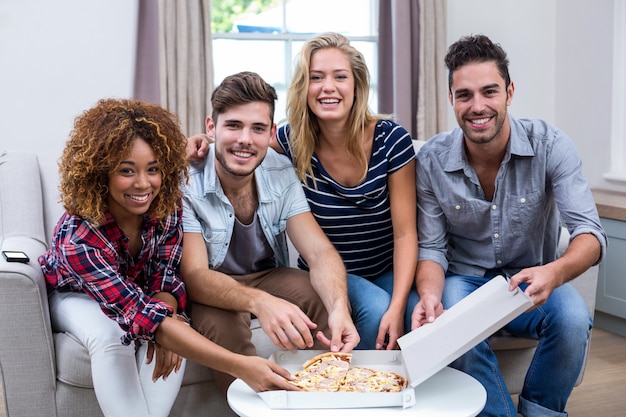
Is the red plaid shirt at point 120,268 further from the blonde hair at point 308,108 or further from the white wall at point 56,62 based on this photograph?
the white wall at point 56,62

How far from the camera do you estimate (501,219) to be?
216cm

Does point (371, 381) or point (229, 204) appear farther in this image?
point (229, 204)

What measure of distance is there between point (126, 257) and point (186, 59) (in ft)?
6.79

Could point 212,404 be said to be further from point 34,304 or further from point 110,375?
point 34,304

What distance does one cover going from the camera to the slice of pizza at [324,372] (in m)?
1.47

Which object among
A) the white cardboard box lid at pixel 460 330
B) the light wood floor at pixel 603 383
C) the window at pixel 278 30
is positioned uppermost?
the window at pixel 278 30

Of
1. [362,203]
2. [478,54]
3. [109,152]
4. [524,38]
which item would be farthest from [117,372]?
[524,38]

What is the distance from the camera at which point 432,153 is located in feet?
7.36

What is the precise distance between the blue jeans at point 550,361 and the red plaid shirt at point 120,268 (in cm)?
80

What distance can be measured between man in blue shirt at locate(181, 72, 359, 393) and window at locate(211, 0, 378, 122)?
1.98 meters

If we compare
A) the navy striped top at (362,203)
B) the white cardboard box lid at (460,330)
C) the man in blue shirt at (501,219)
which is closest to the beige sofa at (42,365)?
the man in blue shirt at (501,219)

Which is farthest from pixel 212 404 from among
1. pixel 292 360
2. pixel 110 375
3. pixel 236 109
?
pixel 236 109

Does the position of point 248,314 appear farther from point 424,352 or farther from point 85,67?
point 85,67

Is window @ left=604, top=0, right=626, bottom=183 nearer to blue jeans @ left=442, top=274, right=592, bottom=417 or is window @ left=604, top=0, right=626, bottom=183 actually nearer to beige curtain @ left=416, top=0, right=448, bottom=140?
beige curtain @ left=416, top=0, right=448, bottom=140
